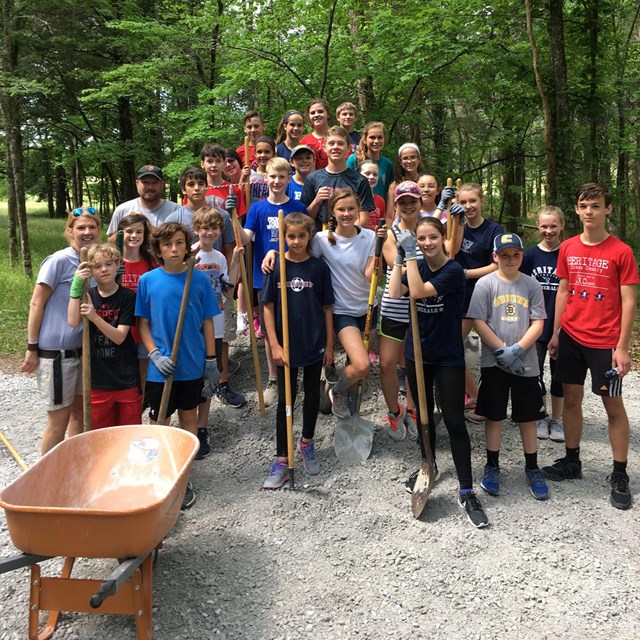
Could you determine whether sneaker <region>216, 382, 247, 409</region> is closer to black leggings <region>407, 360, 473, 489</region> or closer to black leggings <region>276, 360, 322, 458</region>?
black leggings <region>276, 360, 322, 458</region>

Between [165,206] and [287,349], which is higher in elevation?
[165,206]

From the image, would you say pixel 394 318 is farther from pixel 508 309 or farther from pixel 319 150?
pixel 319 150

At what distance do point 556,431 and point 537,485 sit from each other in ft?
3.87

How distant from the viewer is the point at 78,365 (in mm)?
3863

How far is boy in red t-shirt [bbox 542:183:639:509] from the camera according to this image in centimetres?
375

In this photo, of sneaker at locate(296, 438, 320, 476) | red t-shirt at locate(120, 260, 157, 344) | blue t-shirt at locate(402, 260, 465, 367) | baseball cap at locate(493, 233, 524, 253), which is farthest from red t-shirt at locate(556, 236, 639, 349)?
red t-shirt at locate(120, 260, 157, 344)

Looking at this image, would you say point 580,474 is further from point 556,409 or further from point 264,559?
point 264,559

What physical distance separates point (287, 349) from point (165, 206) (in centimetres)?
210

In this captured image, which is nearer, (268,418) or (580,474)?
(580,474)

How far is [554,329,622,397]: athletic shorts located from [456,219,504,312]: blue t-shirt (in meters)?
1.03

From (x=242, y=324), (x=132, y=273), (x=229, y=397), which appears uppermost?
(x=132, y=273)

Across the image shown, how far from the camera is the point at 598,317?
152 inches

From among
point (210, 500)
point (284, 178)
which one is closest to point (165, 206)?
point (284, 178)

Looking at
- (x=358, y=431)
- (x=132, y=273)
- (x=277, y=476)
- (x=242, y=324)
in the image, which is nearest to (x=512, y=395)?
(x=358, y=431)
